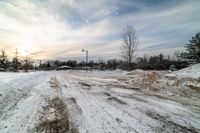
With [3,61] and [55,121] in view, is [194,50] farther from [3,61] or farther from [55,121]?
[3,61]

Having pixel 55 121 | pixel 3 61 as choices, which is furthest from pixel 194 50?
pixel 3 61

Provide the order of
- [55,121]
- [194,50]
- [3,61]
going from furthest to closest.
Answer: [3,61], [194,50], [55,121]

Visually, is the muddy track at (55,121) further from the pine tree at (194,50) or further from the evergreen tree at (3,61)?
the evergreen tree at (3,61)

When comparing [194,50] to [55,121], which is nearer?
[55,121]

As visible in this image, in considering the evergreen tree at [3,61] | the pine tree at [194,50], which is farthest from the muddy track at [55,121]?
the evergreen tree at [3,61]

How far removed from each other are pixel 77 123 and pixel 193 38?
30.1 meters

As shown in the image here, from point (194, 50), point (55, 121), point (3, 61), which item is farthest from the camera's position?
point (3, 61)

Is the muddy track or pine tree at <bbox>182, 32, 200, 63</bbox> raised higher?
pine tree at <bbox>182, 32, 200, 63</bbox>

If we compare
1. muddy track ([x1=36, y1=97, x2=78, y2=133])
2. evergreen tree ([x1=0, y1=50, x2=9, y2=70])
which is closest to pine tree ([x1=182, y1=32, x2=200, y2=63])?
muddy track ([x1=36, y1=97, x2=78, y2=133])

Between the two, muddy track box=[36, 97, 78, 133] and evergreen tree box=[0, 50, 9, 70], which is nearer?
muddy track box=[36, 97, 78, 133]

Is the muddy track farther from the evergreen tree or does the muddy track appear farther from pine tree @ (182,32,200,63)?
the evergreen tree

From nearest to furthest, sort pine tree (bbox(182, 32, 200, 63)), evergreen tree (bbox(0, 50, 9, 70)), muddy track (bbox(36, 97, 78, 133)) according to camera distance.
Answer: muddy track (bbox(36, 97, 78, 133)) < pine tree (bbox(182, 32, 200, 63)) < evergreen tree (bbox(0, 50, 9, 70))

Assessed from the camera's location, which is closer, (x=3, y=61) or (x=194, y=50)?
(x=194, y=50)

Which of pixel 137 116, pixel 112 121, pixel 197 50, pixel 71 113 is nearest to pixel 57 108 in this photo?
pixel 71 113
